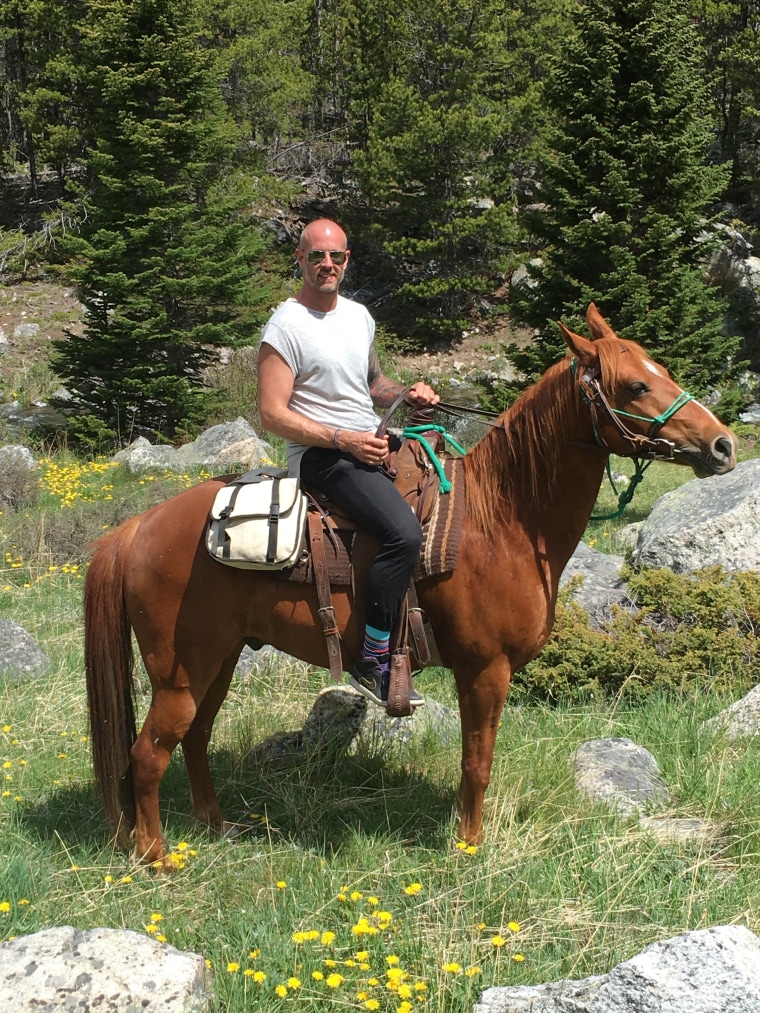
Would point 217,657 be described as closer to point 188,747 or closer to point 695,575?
point 188,747

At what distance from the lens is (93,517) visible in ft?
30.4

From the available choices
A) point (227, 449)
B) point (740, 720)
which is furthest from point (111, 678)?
point (227, 449)

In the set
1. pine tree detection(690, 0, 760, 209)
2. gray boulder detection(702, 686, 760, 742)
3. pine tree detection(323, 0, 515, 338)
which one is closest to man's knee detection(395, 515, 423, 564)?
gray boulder detection(702, 686, 760, 742)

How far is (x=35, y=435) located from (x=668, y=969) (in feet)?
50.4

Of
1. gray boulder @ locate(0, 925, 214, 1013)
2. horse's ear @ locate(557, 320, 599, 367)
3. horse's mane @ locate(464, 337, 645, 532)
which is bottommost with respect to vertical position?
gray boulder @ locate(0, 925, 214, 1013)

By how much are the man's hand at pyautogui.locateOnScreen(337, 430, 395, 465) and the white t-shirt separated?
0.22m

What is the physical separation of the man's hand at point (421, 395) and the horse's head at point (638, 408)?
2.20ft

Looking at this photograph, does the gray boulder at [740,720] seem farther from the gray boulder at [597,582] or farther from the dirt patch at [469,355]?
the dirt patch at [469,355]

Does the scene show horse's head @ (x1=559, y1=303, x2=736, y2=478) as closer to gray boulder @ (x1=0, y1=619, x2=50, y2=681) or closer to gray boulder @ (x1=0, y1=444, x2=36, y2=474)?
gray boulder @ (x1=0, y1=619, x2=50, y2=681)

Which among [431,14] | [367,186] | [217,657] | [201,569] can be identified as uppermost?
[431,14]

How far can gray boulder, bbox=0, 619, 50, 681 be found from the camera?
19.1ft

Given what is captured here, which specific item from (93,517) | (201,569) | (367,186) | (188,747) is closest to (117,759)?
(188,747)

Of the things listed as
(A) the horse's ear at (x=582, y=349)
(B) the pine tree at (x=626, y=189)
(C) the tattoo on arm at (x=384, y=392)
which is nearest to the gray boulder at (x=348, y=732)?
(C) the tattoo on arm at (x=384, y=392)

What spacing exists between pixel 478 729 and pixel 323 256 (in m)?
2.14
